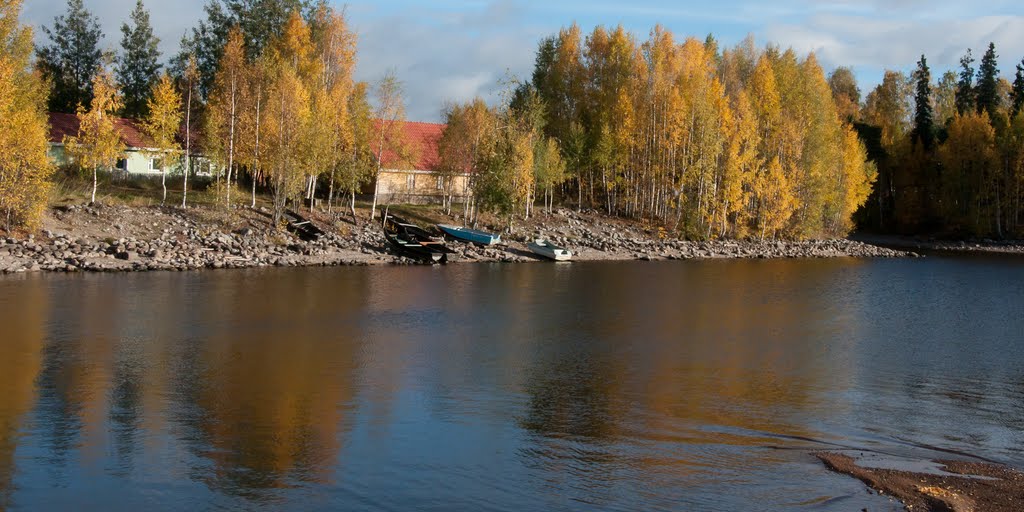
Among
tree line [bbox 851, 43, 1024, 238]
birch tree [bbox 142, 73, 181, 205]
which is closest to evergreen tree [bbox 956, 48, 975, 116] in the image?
tree line [bbox 851, 43, 1024, 238]

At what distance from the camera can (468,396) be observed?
57.3 ft

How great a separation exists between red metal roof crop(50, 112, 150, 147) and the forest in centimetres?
112

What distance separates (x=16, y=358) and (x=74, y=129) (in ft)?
116

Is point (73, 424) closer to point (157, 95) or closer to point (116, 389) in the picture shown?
point (116, 389)

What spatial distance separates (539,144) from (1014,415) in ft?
137

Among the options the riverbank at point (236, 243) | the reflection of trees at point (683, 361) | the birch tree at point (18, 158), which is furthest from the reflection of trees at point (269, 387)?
the birch tree at point (18, 158)

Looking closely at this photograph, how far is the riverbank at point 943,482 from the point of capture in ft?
36.2

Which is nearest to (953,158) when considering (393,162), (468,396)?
(393,162)

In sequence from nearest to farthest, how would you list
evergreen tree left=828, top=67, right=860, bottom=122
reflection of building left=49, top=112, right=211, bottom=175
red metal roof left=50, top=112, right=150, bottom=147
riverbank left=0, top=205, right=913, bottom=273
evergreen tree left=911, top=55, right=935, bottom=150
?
1. riverbank left=0, top=205, right=913, bottom=273
2. reflection of building left=49, top=112, right=211, bottom=175
3. red metal roof left=50, top=112, right=150, bottom=147
4. evergreen tree left=911, top=55, right=935, bottom=150
5. evergreen tree left=828, top=67, right=860, bottom=122

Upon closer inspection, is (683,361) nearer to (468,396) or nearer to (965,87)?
(468,396)

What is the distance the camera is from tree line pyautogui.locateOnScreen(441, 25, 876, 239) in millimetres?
57938

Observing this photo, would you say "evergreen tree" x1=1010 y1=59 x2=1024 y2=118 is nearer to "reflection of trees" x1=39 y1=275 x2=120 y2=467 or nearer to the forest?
the forest

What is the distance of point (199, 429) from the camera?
1445 cm

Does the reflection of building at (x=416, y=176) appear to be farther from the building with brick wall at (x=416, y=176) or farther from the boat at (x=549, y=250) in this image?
the boat at (x=549, y=250)
